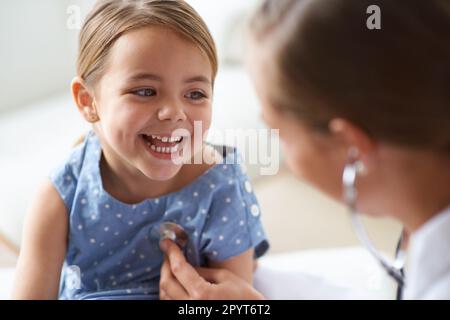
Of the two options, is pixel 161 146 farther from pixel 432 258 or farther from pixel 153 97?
pixel 432 258

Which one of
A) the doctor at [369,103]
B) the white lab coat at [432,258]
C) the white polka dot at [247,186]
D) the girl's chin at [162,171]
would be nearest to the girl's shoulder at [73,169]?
the girl's chin at [162,171]

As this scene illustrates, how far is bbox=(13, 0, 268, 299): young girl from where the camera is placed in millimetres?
763

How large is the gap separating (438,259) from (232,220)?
323 millimetres

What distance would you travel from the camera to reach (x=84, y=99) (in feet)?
2.71

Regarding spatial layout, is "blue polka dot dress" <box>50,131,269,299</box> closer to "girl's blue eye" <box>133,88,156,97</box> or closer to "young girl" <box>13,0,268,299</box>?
"young girl" <box>13,0,268,299</box>

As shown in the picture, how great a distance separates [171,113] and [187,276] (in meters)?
0.23

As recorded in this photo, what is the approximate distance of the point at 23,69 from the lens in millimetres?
1050

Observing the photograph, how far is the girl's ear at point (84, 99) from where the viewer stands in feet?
2.68

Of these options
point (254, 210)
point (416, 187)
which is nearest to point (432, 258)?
point (416, 187)

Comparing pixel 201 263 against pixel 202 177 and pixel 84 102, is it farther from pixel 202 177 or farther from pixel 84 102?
pixel 84 102

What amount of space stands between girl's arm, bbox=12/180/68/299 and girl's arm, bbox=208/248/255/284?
22 centimetres

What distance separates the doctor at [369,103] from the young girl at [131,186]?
0.61ft

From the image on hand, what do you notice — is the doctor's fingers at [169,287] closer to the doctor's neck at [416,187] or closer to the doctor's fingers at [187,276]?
the doctor's fingers at [187,276]
